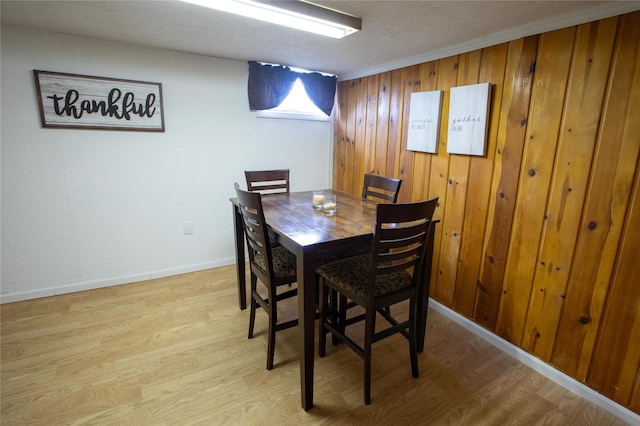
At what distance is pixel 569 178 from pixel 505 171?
1.18ft

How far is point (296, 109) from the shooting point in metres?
3.47

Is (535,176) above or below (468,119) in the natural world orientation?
below

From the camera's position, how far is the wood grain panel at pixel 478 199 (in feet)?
6.60

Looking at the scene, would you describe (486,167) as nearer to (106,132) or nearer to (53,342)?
(106,132)

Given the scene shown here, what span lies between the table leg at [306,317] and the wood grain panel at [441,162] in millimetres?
1393

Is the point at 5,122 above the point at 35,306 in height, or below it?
above

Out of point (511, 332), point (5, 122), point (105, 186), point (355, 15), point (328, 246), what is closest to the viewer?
point (328, 246)

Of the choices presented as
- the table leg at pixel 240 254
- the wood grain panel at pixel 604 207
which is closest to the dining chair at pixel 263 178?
the table leg at pixel 240 254

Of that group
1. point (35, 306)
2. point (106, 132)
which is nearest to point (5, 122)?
point (106, 132)

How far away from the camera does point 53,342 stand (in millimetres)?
2068

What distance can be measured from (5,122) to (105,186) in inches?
29.1

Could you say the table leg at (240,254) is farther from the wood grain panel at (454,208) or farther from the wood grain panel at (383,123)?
the wood grain panel at (454,208)

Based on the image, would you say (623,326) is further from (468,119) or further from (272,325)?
(272,325)

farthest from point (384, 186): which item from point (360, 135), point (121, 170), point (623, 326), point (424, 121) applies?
point (121, 170)
